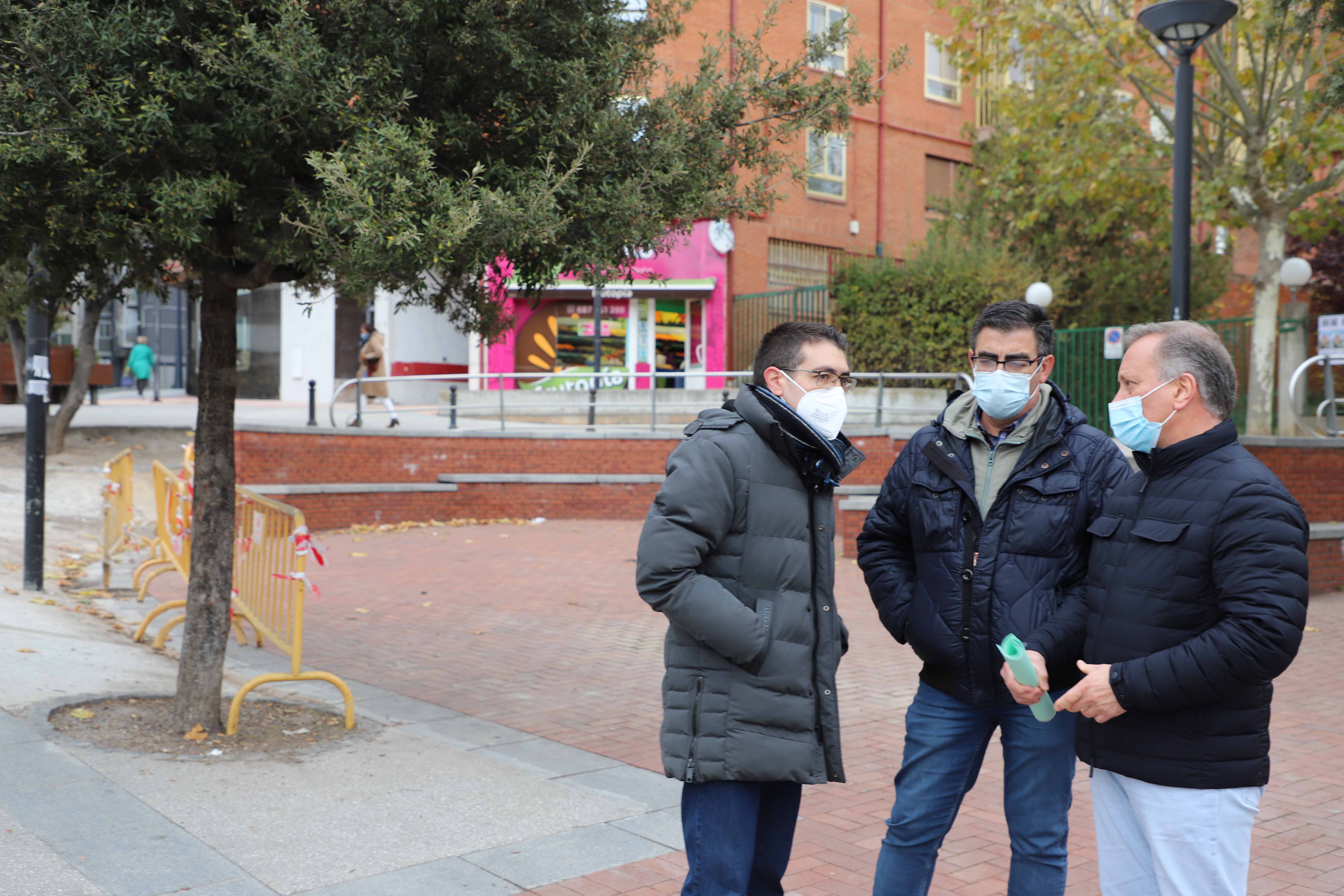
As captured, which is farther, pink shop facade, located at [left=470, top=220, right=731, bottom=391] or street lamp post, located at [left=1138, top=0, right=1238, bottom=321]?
pink shop facade, located at [left=470, top=220, right=731, bottom=391]

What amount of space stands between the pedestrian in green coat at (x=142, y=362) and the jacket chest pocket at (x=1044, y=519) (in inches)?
1184

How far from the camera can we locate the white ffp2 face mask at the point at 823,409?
10.2 feet

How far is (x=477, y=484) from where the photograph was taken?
15445 millimetres

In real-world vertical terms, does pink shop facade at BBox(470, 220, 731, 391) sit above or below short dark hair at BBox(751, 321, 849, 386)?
above

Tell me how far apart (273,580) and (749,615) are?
4.62 m

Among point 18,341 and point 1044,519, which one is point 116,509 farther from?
point 1044,519

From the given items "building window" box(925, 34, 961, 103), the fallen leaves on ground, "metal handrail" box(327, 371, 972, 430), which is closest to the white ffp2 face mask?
"metal handrail" box(327, 371, 972, 430)

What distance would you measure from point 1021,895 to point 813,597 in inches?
40.1

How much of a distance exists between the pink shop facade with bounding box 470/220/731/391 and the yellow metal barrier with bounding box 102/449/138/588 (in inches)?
524

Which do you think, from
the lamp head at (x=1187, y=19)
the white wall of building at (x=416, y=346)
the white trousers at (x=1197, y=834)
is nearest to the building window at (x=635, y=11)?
the lamp head at (x=1187, y=19)

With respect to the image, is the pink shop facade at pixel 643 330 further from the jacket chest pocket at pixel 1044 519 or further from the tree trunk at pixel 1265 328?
the jacket chest pocket at pixel 1044 519

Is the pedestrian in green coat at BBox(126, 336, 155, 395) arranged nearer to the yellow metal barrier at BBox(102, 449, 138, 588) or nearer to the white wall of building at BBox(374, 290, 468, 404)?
the white wall of building at BBox(374, 290, 468, 404)

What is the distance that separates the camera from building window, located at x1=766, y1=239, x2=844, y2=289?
83.0 feet

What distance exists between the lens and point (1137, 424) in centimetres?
275
